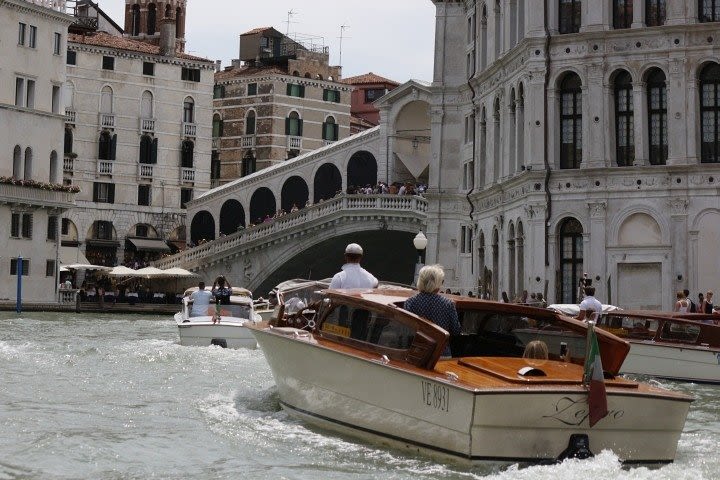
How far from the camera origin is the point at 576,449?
1135cm

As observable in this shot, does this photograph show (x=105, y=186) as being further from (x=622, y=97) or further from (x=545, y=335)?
(x=545, y=335)

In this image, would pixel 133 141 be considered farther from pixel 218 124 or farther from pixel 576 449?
pixel 576 449

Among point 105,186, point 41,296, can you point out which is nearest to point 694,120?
point 41,296

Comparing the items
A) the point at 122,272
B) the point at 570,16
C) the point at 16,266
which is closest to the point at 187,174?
the point at 122,272

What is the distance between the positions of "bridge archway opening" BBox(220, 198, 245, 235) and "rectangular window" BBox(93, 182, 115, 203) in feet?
16.8

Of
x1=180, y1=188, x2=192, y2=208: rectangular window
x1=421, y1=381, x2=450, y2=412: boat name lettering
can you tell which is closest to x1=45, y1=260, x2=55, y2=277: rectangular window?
x1=180, y1=188, x2=192, y2=208: rectangular window

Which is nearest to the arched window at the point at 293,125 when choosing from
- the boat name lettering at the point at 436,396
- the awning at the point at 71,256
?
the awning at the point at 71,256

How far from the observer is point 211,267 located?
63.4m

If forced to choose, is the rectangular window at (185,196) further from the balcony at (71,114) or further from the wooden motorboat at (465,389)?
the wooden motorboat at (465,389)

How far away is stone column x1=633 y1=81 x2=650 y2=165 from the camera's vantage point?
35250 mm

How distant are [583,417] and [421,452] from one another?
1393 mm

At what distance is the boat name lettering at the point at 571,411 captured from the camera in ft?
36.9

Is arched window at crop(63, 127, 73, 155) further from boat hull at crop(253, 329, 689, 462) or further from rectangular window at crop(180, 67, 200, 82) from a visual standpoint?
boat hull at crop(253, 329, 689, 462)

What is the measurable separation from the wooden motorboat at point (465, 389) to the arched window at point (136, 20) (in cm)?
6884
